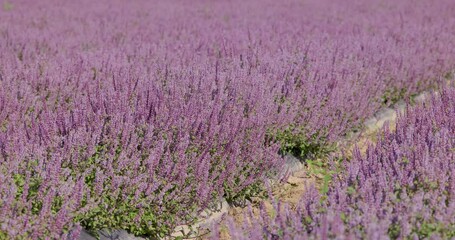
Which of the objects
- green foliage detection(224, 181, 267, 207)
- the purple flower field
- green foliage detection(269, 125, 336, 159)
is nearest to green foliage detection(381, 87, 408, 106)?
the purple flower field

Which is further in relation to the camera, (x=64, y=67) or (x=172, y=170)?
(x=64, y=67)

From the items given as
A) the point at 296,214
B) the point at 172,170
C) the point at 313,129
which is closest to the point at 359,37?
the point at 313,129

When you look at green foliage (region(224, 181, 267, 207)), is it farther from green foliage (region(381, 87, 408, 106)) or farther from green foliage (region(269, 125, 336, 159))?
green foliage (region(381, 87, 408, 106))

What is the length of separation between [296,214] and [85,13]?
24.0 ft

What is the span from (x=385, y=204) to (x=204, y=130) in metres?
1.36

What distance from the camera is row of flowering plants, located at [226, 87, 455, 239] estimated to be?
1.97m

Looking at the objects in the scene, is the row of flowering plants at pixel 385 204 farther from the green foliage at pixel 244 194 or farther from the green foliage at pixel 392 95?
the green foliage at pixel 392 95

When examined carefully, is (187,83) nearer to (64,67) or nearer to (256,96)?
(256,96)

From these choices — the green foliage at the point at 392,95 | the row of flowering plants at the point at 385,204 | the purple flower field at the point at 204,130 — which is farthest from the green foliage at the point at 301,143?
the green foliage at the point at 392,95

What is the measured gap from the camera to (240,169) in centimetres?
330

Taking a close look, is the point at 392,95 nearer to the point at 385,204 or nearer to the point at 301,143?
the point at 301,143

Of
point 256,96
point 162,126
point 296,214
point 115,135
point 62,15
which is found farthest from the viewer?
point 62,15

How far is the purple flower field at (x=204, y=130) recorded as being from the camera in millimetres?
2232

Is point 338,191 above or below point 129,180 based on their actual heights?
above
